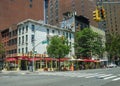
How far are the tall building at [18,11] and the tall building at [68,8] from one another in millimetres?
23112

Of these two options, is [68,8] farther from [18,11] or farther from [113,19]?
Result: [18,11]

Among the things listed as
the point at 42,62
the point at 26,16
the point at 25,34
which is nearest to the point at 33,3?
the point at 26,16

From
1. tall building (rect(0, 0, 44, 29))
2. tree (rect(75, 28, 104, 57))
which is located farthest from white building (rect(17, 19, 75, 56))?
tall building (rect(0, 0, 44, 29))

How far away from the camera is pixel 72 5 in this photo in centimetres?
12694

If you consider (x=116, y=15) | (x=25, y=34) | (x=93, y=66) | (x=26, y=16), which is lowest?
(x=93, y=66)

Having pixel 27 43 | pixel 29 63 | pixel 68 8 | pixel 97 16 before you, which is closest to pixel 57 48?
pixel 29 63

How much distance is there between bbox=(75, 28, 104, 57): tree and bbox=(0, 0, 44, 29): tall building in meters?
22.8

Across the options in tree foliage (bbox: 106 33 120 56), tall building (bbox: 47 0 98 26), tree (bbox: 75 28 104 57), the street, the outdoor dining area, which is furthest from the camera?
tall building (bbox: 47 0 98 26)

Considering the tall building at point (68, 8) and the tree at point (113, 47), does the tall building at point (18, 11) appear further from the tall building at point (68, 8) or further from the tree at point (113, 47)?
the tree at point (113, 47)

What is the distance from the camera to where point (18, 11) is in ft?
300

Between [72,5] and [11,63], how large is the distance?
68123mm

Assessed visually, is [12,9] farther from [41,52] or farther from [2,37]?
[41,52]

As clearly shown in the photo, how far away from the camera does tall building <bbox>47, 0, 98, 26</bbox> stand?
4835 inches

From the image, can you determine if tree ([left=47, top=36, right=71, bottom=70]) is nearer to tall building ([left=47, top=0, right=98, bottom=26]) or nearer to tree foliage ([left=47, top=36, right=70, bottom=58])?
tree foliage ([left=47, top=36, right=70, bottom=58])
